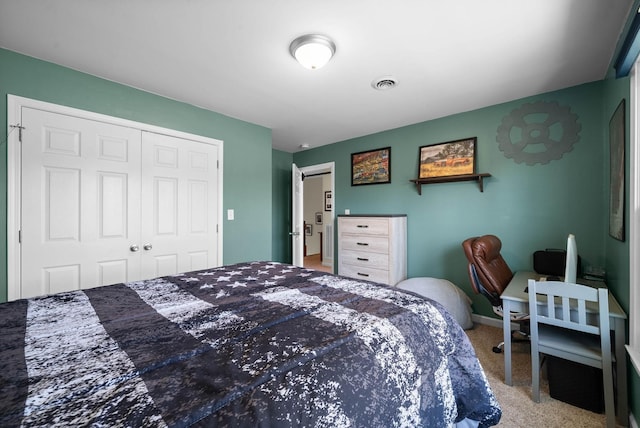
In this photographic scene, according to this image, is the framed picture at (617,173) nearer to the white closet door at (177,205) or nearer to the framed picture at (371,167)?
the framed picture at (371,167)

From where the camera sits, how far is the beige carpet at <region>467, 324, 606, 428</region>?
64.2 inches

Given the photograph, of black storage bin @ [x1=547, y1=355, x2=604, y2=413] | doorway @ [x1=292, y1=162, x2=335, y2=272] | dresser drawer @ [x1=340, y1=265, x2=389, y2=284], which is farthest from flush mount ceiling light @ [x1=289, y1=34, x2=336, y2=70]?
doorway @ [x1=292, y1=162, x2=335, y2=272]

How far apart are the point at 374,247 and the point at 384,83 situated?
1931 mm

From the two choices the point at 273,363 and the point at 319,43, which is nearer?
the point at 273,363

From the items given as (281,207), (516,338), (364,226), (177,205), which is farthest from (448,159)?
(177,205)

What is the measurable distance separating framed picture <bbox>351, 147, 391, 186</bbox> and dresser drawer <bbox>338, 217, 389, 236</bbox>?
2.36ft

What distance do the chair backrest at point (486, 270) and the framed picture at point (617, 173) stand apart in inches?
30.9

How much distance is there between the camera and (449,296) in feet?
9.36

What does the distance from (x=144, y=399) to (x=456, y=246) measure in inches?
132

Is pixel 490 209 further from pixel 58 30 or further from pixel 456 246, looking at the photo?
pixel 58 30

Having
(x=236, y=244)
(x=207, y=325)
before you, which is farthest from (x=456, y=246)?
(x=207, y=325)

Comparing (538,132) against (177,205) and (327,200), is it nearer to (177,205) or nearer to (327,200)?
(177,205)

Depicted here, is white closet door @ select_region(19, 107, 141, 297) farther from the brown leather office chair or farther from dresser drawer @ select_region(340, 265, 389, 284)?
the brown leather office chair

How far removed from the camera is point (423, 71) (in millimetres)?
2262
